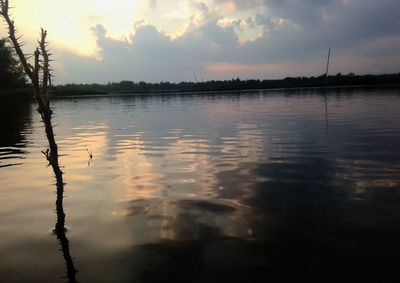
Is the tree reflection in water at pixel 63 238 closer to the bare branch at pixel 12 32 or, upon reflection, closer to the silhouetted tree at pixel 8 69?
the bare branch at pixel 12 32

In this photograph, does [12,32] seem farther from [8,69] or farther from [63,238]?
[8,69]

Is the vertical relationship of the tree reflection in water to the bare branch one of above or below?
below

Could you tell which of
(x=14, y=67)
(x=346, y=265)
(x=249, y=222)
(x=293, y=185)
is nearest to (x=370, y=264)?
(x=346, y=265)

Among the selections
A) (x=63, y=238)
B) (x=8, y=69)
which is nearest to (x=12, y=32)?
(x=63, y=238)

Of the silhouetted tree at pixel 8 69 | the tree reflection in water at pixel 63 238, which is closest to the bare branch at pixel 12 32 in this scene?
the tree reflection in water at pixel 63 238

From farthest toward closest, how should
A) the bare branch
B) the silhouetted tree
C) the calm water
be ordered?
1. the silhouetted tree
2. the bare branch
3. the calm water

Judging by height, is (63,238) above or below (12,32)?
below

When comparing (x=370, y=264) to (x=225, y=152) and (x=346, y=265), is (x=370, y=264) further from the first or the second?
(x=225, y=152)

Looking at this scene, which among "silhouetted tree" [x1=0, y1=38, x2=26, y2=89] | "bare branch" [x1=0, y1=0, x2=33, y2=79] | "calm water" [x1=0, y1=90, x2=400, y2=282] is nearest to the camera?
"calm water" [x1=0, y1=90, x2=400, y2=282]

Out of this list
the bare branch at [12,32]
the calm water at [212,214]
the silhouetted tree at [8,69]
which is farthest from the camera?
the silhouetted tree at [8,69]

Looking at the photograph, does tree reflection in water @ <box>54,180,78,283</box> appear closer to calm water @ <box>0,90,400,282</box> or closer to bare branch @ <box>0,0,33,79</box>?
calm water @ <box>0,90,400,282</box>

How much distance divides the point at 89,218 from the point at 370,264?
7.26m

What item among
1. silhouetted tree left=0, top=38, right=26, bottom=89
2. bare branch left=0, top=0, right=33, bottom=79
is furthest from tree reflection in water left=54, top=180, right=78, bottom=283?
silhouetted tree left=0, top=38, right=26, bottom=89

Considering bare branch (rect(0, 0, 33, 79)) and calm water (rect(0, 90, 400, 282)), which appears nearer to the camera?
calm water (rect(0, 90, 400, 282))
